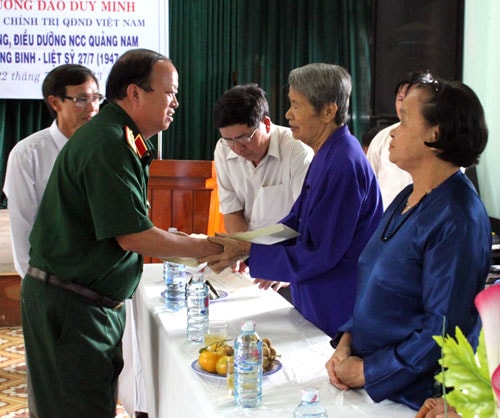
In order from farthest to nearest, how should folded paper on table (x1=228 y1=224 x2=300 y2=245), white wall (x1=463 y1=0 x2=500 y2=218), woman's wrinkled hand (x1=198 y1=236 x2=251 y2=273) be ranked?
white wall (x1=463 y1=0 x2=500 y2=218), woman's wrinkled hand (x1=198 y1=236 x2=251 y2=273), folded paper on table (x1=228 y1=224 x2=300 y2=245)

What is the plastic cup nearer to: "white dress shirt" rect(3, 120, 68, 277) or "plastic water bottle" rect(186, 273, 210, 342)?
"plastic water bottle" rect(186, 273, 210, 342)

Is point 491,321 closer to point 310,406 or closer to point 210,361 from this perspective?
point 310,406

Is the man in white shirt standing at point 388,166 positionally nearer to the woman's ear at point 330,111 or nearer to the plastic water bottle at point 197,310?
the woman's ear at point 330,111

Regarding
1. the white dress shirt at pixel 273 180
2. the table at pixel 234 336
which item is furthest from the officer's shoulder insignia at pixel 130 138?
the white dress shirt at pixel 273 180

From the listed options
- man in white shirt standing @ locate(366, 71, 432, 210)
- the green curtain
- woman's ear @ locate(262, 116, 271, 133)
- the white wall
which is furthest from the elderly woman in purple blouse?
the green curtain

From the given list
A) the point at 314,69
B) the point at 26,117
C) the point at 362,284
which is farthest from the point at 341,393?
the point at 26,117

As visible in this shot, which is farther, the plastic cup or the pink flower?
the plastic cup

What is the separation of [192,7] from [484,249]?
7.36 metres

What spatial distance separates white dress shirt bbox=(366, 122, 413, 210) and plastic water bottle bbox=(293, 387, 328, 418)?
1.93 m

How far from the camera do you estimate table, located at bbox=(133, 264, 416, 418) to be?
1.50 m

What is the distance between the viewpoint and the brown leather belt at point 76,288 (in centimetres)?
204

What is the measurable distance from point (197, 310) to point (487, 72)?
3.98 metres

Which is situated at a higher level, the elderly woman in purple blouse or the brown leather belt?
the elderly woman in purple blouse

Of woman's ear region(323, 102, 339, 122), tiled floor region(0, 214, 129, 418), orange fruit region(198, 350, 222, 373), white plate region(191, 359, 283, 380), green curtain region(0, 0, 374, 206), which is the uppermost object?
green curtain region(0, 0, 374, 206)
